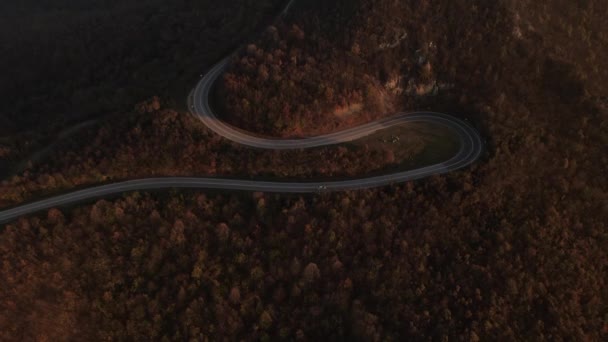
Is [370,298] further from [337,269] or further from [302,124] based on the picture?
[302,124]

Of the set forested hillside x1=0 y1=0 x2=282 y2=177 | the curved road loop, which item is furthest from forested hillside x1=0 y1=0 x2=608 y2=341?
forested hillside x1=0 y1=0 x2=282 y2=177

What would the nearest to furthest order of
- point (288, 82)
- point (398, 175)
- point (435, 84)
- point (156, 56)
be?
point (398, 175), point (288, 82), point (435, 84), point (156, 56)

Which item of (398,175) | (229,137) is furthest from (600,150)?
(229,137)

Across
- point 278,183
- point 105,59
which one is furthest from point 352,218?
point 105,59

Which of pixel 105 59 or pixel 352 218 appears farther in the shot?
pixel 105 59

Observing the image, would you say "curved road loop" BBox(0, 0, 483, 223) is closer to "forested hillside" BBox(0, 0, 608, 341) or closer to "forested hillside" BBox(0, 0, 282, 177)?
"forested hillside" BBox(0, 0, 608, 341)

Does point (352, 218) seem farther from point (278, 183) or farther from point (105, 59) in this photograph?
point (105, 59)

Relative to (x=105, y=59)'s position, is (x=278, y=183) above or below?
below
